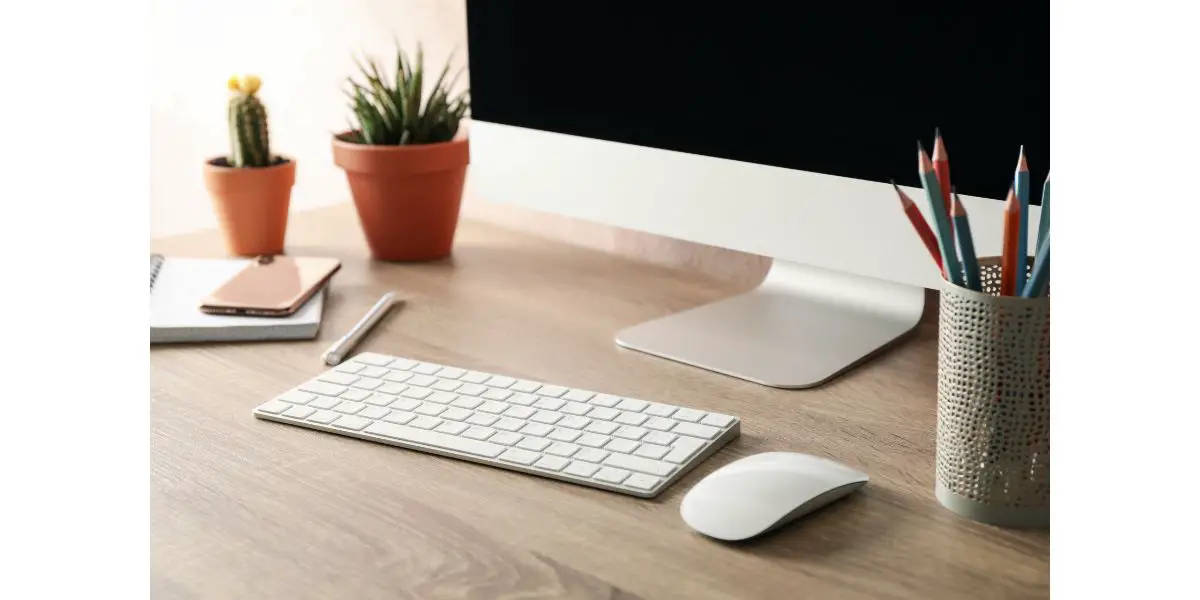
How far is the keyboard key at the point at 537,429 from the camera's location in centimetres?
73

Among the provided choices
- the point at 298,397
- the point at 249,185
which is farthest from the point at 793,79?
the point at 249,185

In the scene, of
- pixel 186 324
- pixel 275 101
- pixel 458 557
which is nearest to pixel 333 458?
pixel 458 557

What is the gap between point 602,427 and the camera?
738 mm

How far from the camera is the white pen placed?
0.91m

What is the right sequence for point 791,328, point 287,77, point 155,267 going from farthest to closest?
point 287,77
point 155,267
point 791,328

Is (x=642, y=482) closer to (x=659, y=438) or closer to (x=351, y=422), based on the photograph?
(x=659, y=438)

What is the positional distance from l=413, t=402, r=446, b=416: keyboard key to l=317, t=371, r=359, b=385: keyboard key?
77mm

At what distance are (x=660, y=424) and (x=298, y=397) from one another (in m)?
0.26

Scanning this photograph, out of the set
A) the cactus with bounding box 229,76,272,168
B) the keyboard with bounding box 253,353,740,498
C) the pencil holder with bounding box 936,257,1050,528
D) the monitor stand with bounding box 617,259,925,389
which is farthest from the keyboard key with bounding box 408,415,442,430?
the cactus with bounding box 229,76,272,168

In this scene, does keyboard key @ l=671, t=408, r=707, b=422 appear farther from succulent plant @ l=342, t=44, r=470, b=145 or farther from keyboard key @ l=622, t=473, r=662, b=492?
succulent plant @ l=342, t=44, r=470, b=145

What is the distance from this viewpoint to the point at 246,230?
48.8 inches

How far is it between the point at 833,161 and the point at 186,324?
1.79 feet

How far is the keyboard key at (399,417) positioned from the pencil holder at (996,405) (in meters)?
0.34

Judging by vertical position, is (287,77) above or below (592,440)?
above
